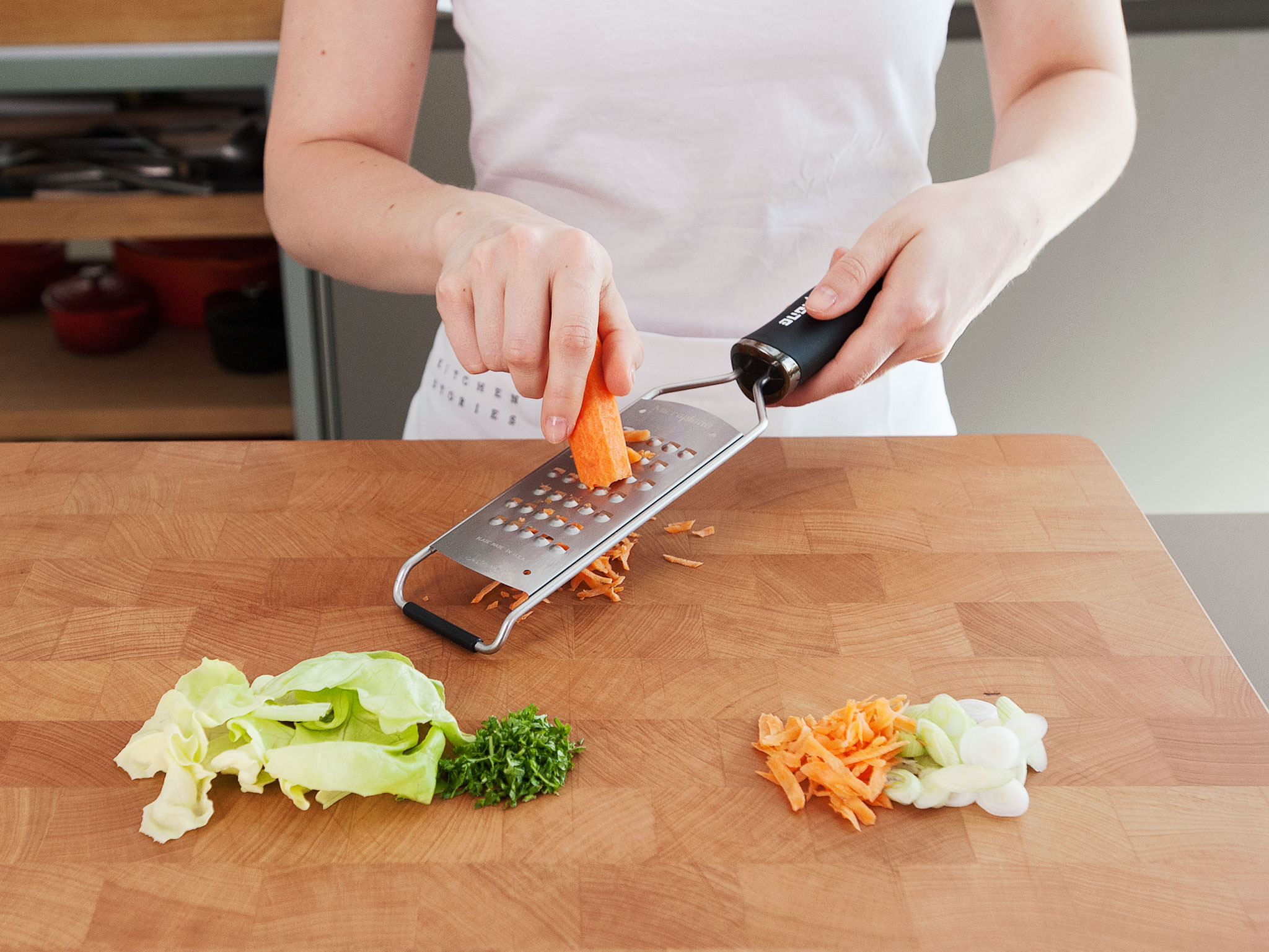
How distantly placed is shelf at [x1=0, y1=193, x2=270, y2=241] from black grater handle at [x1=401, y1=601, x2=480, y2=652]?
126 cm

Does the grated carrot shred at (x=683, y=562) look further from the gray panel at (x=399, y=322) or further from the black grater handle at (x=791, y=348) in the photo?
the gray panel at (x=399, y=322)

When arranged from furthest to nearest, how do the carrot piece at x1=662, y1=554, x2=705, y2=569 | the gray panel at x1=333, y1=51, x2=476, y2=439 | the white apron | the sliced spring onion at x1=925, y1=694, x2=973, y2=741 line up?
the gray panel at x1=333, y1=51, x2=476, y2=439 < the white apron < the carrot piece at x1=662, y1=554, x2=705, y2=569 < the sliced spring onion at x1=925, y1=694, x2=973, y2=741

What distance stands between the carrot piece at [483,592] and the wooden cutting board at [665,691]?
1cm

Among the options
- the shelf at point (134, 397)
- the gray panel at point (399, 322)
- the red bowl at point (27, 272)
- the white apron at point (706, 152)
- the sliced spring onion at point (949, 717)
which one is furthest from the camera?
the red bowl at point (27, 272)

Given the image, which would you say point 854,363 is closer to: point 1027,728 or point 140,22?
point 1027,728

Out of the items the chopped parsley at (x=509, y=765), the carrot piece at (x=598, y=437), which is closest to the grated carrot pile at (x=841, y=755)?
the chopped parsley at (x=509, y=765)

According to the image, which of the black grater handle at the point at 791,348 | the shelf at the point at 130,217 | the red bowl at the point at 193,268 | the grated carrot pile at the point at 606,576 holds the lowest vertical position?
the red bowl at the point at 193,268

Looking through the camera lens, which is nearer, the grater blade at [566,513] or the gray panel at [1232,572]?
the grater blade at [566,513]

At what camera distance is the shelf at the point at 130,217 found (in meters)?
1.91

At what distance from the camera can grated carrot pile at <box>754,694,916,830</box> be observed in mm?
704

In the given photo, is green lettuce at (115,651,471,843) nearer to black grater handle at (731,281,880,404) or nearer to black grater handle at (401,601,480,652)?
black grater handle at (401,601,480,652)

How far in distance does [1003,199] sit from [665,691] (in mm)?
526

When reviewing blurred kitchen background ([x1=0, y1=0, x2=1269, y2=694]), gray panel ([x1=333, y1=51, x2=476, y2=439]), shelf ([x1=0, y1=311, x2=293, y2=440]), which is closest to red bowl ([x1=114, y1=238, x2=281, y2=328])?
blurred kitchen background ([x1=0, y1=0, x2=1269, y2=694])

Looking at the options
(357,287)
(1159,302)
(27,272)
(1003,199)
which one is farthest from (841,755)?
(27,272)
